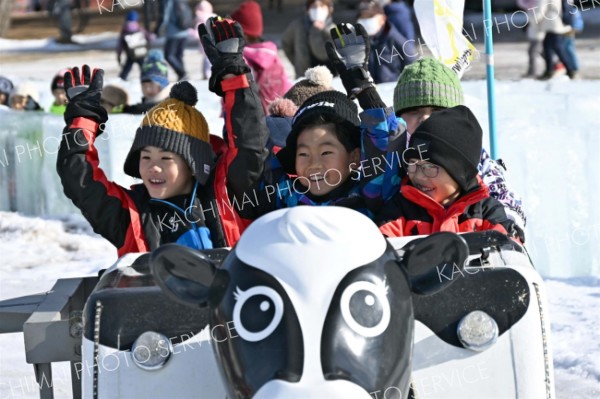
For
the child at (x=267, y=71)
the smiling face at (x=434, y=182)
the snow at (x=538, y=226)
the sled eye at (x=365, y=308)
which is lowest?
the snow at (x=538, y=226)

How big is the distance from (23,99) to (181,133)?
7.86m

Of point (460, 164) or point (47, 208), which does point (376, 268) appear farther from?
point (47, 208)

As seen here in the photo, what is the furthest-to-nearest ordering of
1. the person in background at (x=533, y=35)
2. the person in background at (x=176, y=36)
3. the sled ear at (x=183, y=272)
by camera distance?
the person in background at (x=176, y=36) → the person in background at (x=533, y=35) → the sled ear at (x=183, y=272)

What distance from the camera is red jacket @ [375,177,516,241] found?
13.0 ft

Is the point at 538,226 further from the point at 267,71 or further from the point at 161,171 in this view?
the point at 161,171

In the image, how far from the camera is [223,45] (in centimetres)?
405

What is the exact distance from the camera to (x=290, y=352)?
8.45 feet

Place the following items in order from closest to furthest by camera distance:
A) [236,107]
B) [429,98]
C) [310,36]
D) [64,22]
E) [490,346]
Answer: [490,346] → [236,107] → [429,98] → [310,36] → [64,22]

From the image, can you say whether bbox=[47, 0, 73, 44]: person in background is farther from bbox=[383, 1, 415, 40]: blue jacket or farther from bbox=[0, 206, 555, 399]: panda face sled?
bbox=[0, 206, 555, 399]: panda face sled

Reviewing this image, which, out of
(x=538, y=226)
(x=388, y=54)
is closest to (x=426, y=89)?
(x=538, y=226)

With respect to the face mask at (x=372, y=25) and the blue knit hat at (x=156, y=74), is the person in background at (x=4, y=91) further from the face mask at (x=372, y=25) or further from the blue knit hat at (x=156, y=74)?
the face mask at (x=372, y=25)

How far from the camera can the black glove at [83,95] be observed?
432 cm

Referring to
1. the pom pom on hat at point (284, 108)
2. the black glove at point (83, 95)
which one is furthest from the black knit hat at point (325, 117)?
the pom pom on hat at point (284, 108)

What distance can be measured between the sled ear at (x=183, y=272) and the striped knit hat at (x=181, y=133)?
1528 millimetres
